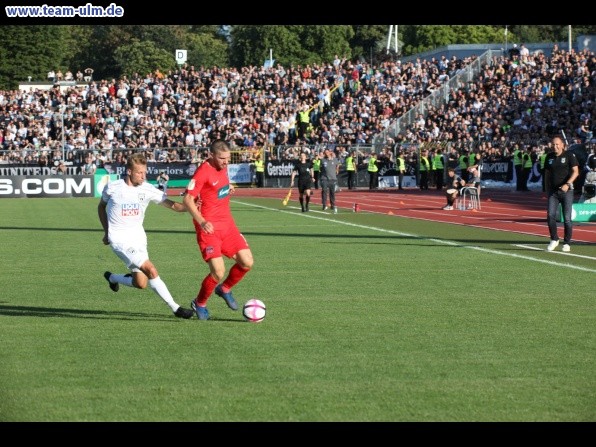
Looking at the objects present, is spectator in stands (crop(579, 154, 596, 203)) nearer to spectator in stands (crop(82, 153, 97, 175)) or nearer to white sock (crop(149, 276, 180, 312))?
white sock (crop(149, 276, 180, 312))

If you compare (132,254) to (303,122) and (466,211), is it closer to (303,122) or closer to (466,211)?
(466,211)

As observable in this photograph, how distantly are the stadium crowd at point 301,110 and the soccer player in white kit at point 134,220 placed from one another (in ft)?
127

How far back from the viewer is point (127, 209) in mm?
11680

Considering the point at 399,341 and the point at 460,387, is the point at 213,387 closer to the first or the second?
the point at 460,387

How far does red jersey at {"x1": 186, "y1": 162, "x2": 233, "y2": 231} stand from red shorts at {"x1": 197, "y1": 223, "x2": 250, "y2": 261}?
0.08 metres

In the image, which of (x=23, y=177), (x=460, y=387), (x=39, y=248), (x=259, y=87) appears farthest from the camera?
(x=259, y=87)

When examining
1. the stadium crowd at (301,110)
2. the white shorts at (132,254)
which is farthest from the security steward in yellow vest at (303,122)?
the white shorts at (132,254)

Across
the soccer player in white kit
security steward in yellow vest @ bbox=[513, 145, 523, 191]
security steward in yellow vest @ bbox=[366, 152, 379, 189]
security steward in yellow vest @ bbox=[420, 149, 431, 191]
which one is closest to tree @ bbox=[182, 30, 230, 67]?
security steward in yellow vest @ bbox=[366, 152, 379, 189]

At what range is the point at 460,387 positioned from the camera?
26.3ft

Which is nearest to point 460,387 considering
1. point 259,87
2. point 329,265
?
point 329,265

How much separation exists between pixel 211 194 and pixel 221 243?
0.53m

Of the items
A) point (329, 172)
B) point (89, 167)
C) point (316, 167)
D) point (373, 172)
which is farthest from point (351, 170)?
point (329, 172)
